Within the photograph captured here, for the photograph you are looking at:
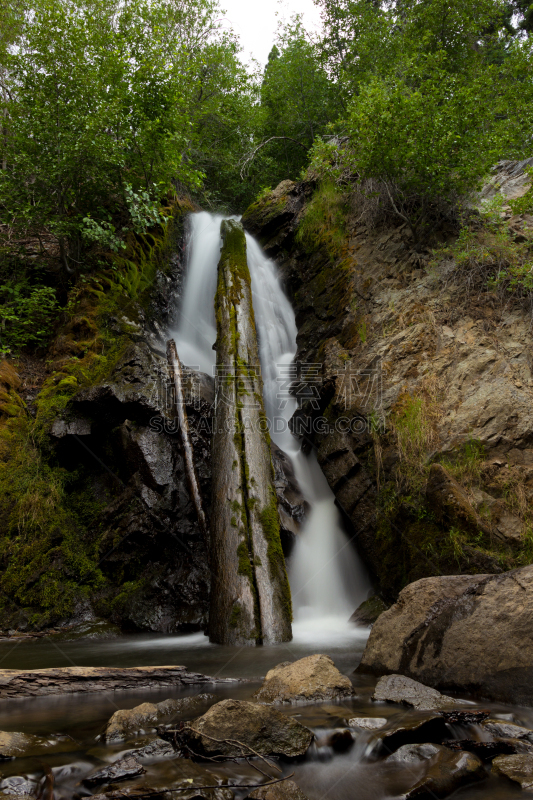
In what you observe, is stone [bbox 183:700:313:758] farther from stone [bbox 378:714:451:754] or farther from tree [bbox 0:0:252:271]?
tree [bbox 0:0:252:271]

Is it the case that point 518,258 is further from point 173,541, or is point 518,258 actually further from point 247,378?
point 173,541

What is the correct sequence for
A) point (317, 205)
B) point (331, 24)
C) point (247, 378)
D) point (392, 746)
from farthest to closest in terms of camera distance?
1. point (331, 24)
2. point (317, 205)
3. point (247, 378)
4. point (392, 746)

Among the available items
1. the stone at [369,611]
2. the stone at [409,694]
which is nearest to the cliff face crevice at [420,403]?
the stone at [369,611]

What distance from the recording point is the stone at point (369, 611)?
205 inches

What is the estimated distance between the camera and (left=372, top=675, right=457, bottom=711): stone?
2545 mm

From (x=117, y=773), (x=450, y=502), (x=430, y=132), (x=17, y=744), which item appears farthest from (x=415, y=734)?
(x=430, y=132)

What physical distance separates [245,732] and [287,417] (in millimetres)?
6348

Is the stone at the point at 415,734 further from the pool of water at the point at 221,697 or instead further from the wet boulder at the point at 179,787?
the wet boulder at the point at 179,787

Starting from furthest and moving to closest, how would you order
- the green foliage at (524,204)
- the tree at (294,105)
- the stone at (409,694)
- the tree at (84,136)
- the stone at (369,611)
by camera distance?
the tree at (294,105) < the tree at (84,136) < the green foliage at (524,204) < the stone at (369,611) < the stone at (409,694)

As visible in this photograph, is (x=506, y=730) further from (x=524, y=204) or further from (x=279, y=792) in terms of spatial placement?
(x=524, y=204)

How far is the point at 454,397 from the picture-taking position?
5566 mm

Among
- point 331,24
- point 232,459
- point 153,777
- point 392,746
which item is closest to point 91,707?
point 153,777

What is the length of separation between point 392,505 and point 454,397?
Result: 5.17 feet

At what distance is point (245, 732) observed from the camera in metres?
2.08
